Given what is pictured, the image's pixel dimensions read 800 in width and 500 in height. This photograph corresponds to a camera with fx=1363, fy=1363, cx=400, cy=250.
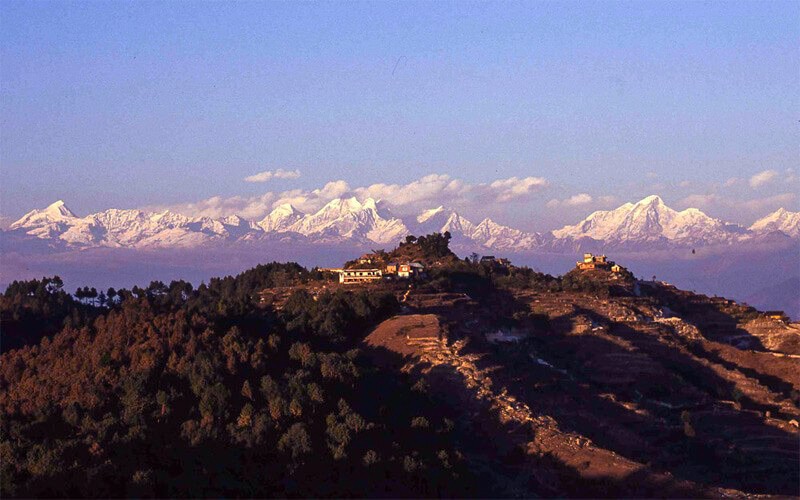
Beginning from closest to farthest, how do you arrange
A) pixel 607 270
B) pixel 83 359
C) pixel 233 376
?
pixel 233 376
pixel 83 359
pixel 607 270

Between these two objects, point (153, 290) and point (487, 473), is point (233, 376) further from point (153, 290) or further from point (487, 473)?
point (153, 290)

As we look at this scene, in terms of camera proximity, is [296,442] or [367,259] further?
[367,259]

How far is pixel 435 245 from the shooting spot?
73938mm

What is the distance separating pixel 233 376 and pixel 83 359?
5.93 m

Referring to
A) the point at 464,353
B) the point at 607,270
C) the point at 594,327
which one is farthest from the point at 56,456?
the point at 607,270

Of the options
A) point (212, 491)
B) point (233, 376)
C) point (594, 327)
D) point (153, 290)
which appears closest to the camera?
point (212, 491)

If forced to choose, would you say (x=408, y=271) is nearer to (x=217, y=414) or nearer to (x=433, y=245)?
(x=433, y=245)

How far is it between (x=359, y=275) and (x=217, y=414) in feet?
81.0

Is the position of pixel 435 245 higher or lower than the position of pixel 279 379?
higher

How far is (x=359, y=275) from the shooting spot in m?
62.2

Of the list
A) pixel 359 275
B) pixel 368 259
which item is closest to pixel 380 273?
pixel 359 275

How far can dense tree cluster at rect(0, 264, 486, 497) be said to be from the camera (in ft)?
109

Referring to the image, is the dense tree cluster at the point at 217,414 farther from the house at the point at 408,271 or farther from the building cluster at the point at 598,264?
the building cluster at the point at 598,264

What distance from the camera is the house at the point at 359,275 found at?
202 feet
